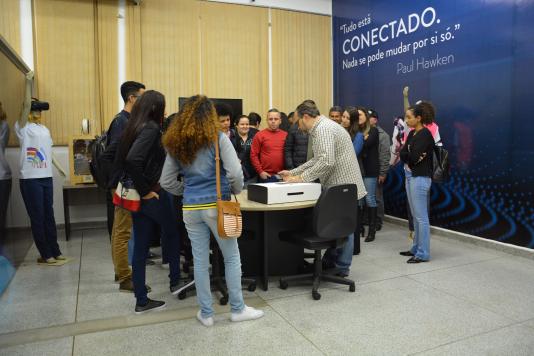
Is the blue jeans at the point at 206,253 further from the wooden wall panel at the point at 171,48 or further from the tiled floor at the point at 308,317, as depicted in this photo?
the wooden wall panel at the point at 171,48

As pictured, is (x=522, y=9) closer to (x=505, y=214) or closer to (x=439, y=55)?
(x=439, y=55)

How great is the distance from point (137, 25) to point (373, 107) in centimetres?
365

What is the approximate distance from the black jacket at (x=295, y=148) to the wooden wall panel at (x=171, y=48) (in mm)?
2292

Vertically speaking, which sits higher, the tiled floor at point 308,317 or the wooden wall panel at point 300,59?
the wooden wall panel at point 300,59

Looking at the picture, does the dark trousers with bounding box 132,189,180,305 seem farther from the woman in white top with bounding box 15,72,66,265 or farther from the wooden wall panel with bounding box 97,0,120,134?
the wooden wall panel with bounding box 97,0,120,134

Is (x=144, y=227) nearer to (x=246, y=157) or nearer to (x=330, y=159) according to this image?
(x=330, y=159)

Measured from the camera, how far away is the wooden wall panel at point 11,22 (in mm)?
5449

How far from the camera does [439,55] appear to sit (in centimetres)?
527

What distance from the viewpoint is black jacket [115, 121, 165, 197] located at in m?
2.81

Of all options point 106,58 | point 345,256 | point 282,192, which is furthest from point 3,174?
point 345,256

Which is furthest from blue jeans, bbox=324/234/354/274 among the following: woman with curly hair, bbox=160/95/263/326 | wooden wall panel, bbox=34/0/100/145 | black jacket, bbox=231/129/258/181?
wooden wall panel, bbox=34/0/100/145

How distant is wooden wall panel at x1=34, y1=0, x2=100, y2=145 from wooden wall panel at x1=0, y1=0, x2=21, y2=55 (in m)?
0.22

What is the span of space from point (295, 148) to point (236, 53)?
2609 millimetres

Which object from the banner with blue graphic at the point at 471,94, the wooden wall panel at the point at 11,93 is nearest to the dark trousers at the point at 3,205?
the wooden wall panel at the point at 11,93
